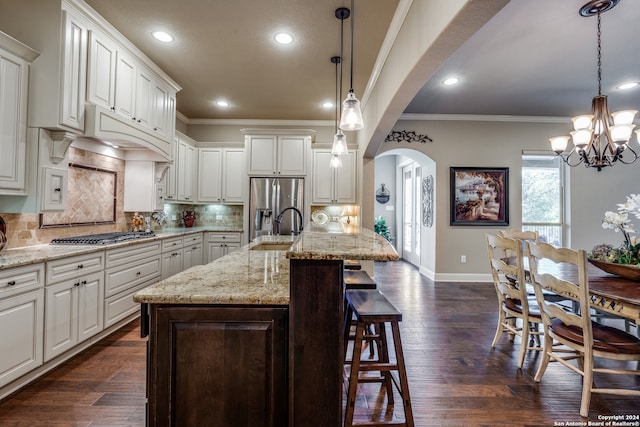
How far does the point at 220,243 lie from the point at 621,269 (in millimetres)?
4747

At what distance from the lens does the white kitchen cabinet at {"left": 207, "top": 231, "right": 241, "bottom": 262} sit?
16.4ft

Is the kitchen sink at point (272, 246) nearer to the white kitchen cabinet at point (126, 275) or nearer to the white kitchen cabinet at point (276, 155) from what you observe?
the white kitchen cabinet at point (126, 275)

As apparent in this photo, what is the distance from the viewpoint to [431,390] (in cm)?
209

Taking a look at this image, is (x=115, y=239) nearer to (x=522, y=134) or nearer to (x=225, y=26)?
(x=225, y=26)

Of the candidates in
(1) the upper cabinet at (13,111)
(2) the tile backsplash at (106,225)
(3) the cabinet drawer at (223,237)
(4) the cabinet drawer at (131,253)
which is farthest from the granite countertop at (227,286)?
(3) the cabinet drawer at (223,237)

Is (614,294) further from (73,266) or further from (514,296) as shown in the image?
(73,266)

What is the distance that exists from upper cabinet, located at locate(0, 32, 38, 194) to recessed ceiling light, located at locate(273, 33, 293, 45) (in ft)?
6.31

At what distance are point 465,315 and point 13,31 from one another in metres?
4.97

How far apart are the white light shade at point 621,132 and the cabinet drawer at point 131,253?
184 inches

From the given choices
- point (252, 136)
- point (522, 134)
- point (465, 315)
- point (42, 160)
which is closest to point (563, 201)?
point (522, 134)

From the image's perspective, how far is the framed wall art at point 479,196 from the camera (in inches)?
205

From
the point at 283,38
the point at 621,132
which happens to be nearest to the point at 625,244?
the point at 621,132

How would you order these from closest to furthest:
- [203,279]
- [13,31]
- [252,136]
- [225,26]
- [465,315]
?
[203,279] < [13,31] < [225,26] < [465,315] < [252,136]

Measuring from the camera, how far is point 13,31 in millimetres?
2350
